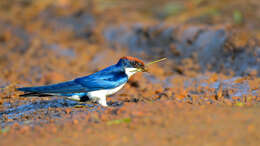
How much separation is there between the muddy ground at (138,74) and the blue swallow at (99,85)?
16cm

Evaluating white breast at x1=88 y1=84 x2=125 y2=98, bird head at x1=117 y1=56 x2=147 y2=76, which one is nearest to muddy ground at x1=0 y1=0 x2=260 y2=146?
white breast at x1=88 y1=84 x2=125 y2=98

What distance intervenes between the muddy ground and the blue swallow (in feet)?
0.54

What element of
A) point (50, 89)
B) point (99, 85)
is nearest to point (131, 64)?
point (99, 85)

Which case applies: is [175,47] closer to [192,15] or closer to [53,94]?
[192,15]

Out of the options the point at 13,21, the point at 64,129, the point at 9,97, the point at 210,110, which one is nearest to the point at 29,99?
the point at 9,97

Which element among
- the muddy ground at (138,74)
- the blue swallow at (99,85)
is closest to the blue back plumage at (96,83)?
the blue swallow at (99,85)

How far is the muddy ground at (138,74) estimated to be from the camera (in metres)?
3.11

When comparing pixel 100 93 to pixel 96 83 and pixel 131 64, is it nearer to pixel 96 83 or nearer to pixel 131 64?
pixel 96 83

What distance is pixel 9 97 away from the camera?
216 inches

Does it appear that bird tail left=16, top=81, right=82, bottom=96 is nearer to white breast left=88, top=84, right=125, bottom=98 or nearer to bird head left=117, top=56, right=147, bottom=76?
white breast left=88, top=84, right=125, bottom=98

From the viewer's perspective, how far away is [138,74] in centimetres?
659

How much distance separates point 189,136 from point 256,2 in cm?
799

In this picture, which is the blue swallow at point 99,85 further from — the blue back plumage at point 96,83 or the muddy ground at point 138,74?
the muddy ground at point 138,74

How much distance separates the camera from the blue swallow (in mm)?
4559
